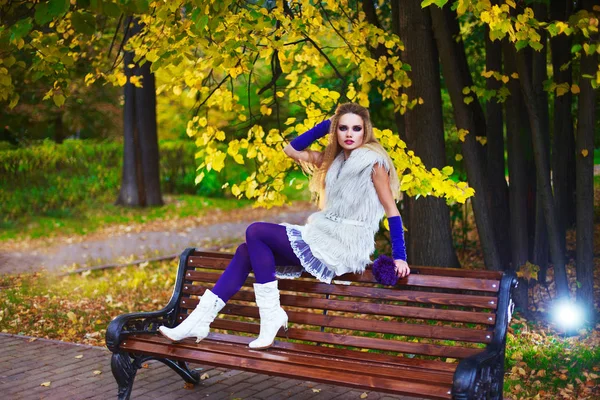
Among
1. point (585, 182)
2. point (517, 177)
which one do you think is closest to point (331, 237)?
point (585, 182)

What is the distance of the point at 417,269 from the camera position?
4656 mm

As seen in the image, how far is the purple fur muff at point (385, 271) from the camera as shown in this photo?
4578mm

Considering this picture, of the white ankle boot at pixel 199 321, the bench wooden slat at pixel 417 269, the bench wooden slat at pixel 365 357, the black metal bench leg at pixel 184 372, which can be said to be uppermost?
the bench wooden slat at pixel 417 269

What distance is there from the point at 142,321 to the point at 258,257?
3.06 feet

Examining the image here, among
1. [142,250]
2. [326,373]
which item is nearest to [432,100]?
[326,373]

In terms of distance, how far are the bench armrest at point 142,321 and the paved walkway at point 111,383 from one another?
1.71 feet

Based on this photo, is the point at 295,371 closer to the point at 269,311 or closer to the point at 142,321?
the point at 269,311

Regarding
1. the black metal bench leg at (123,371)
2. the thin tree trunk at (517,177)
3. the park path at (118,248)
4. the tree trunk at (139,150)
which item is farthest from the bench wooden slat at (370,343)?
the tree trunk at (139,150)

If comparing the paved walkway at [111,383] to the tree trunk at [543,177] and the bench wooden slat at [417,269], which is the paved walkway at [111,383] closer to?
the bench wooden slat at [417,269]

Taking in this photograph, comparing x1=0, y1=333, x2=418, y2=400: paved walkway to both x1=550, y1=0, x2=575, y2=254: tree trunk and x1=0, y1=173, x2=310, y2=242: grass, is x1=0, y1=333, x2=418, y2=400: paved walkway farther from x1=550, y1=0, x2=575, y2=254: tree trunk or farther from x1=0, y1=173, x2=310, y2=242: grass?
x1=0, y1=173, x2=310, y2=242: grass

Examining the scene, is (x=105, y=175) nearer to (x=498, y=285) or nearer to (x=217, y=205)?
(x=217, y=205)

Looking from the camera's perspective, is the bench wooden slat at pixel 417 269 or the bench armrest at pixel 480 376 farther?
the bench wooden slat at pixel 417 269

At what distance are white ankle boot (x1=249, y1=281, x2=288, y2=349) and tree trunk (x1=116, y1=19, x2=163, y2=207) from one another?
13.9 m

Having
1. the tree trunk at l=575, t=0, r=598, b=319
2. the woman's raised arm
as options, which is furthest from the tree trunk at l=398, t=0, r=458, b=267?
the woman's raised arm
